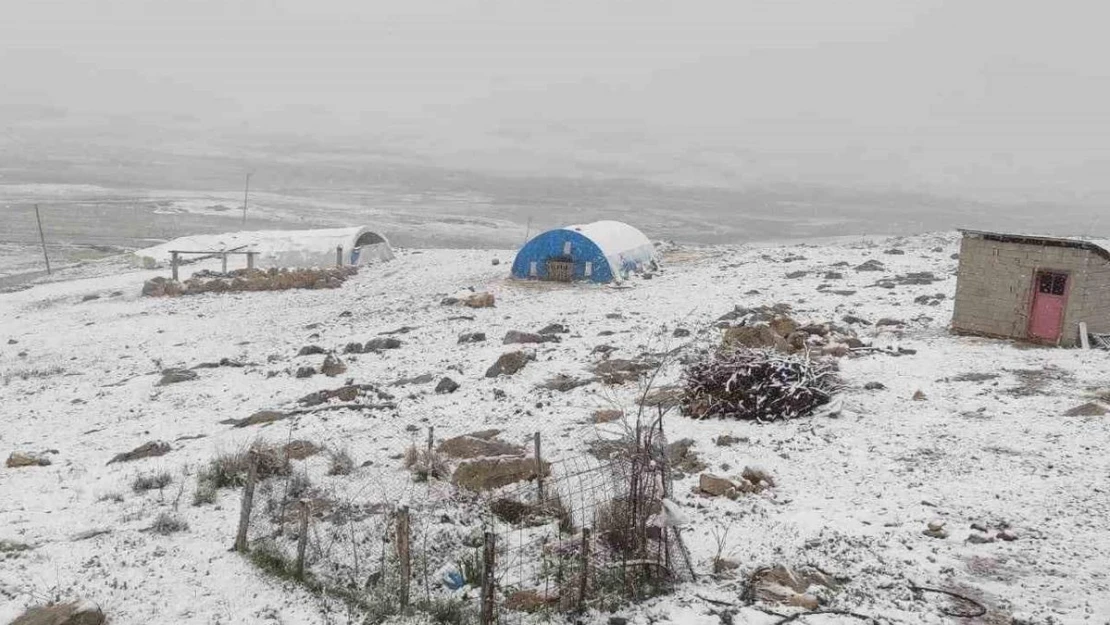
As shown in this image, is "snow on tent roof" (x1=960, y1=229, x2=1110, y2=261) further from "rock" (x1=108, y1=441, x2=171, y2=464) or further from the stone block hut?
"rock" (x1=108, y1=441, x2=171, y2=464)

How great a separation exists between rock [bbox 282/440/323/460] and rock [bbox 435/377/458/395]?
4017 mm

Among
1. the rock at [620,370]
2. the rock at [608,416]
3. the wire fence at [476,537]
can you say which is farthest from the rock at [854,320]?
the wire fence at [476,537]

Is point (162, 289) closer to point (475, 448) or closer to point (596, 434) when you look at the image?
point (475, 448)

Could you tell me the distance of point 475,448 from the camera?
1350 cm

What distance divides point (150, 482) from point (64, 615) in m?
4.28

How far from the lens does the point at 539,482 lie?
1152 centimetres

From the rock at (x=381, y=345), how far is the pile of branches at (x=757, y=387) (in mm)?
9784

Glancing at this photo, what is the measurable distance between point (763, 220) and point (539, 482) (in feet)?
218

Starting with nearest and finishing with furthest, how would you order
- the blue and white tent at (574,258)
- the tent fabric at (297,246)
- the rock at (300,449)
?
the rock at (300,449) < the blue and white tent at (574,258) < the tent fabric at (297,246)

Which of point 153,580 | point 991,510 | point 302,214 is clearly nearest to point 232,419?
point 153,580

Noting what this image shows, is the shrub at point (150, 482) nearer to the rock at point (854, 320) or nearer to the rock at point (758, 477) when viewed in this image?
the rock at point (758, 477)

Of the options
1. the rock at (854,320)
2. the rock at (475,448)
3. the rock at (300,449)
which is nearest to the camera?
the rock at (475,448)

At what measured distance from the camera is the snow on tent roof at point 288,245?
3903 cm

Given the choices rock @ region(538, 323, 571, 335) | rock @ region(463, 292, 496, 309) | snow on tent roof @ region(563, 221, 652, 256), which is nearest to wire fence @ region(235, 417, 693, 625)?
rock @ region(538, 323, 571, 335)
